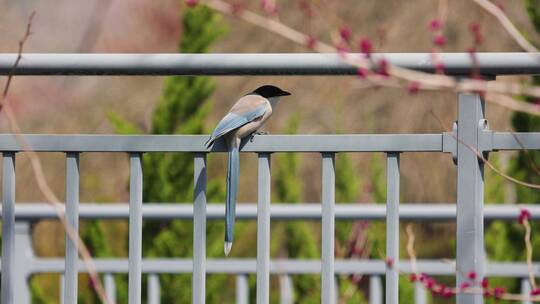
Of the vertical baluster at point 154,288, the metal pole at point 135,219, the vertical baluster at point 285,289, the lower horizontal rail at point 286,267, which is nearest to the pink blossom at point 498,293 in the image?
the metal pole at point 135,219

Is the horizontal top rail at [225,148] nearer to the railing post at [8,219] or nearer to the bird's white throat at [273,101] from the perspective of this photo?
the railing post at [8,219]

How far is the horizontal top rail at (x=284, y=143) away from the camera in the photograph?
8.09ft

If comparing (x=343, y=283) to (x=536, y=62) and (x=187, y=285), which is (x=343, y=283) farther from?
(x=536, y=62)

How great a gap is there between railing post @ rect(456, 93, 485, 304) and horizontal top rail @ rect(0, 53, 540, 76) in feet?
0.29

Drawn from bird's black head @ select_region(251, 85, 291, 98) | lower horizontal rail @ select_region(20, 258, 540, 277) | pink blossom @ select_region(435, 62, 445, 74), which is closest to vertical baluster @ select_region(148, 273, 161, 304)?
lower horizontal rail @ select_region(20, 258, 540, 277)

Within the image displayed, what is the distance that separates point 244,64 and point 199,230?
1.24ft

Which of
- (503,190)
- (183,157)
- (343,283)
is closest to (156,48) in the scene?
(183,157)

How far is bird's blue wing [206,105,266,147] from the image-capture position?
101 inches

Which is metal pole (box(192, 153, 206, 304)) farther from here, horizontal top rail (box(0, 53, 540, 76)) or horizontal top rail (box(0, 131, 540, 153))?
horizontal top rail (box(0, 53, 540, 76))

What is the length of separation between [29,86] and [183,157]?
7.96ft

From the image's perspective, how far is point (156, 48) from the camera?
30.2 ft

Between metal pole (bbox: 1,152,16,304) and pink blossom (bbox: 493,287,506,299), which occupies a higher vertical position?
metal pole (bbox: 1,152,16,304)

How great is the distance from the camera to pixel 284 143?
2533 millimetres

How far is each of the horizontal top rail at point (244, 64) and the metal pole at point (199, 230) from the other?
0.20 metres
